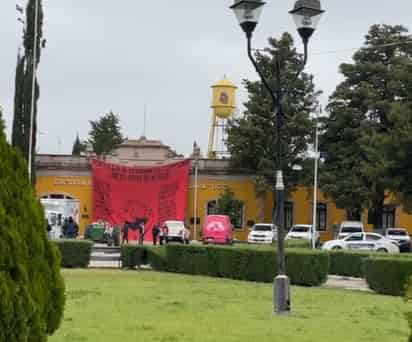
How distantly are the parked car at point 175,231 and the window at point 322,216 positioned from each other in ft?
42.3

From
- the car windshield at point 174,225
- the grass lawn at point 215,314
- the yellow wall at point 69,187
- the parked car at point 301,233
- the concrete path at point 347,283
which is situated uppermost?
the yellow wall at point 69,187

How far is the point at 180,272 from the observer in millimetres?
26734

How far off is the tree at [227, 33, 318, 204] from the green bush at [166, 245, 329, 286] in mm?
27827

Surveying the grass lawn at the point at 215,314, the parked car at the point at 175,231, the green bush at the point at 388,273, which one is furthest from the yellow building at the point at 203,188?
the green bush at the point at 388,273

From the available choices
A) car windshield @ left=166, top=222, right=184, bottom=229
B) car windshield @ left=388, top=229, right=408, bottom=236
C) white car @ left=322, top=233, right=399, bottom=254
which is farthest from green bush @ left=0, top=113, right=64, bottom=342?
car windshield @ left=388, top=229, right=408, bottom=236

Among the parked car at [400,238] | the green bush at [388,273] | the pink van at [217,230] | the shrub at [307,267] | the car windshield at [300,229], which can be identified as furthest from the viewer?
the car windshield at [300,229]

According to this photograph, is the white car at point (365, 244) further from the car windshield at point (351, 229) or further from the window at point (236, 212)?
the window at point (236, 212)

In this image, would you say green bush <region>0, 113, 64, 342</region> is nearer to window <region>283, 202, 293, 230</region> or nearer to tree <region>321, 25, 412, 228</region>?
tree <region>321, 25, 412, 228</region>

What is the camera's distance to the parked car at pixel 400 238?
48.0 metres

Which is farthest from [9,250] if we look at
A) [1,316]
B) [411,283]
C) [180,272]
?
[180,272]

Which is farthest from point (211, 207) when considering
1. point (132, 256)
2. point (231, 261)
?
point (231, 261)

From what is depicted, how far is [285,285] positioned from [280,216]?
1.32 metres

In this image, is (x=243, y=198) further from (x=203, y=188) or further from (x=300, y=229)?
(x=300, y=229)

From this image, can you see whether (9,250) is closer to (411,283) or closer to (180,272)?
(411,283)
